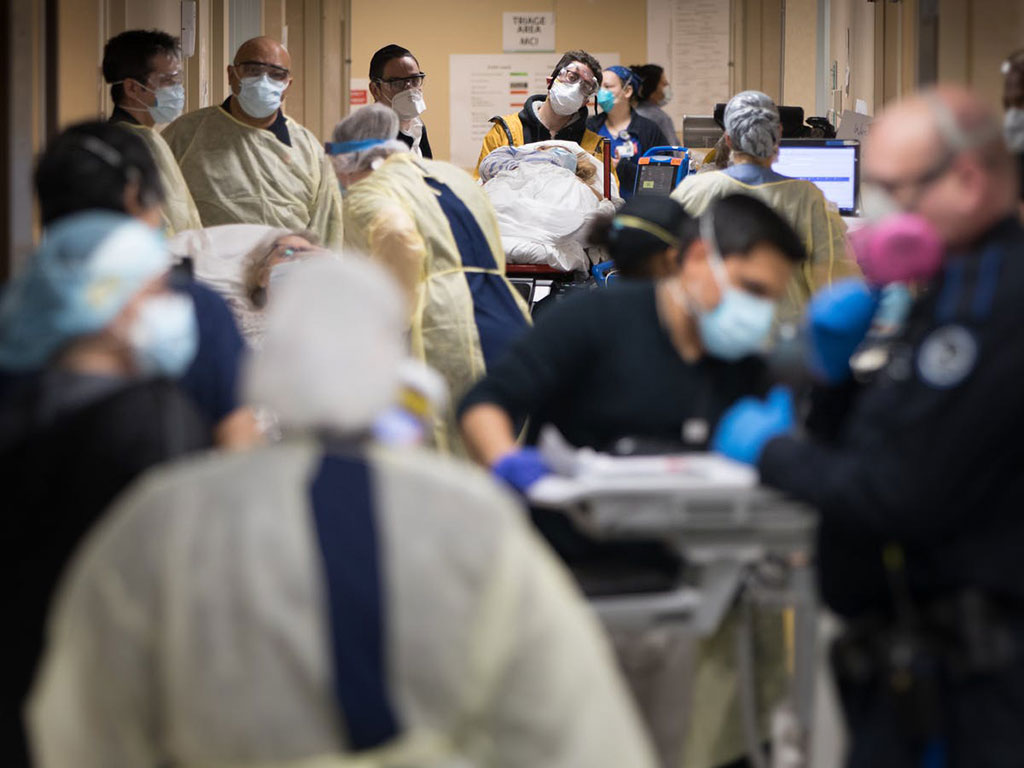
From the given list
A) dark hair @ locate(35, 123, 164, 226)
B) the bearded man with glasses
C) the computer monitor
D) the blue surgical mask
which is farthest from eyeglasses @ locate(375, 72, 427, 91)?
dark hair @ locate(35, 123, 164, 226)

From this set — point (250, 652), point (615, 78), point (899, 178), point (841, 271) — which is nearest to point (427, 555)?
point (250, 652)

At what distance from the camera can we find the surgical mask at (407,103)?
5684 mm

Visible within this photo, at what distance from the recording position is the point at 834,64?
29.5ft

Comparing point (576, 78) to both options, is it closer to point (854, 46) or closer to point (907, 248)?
point (854, 46)

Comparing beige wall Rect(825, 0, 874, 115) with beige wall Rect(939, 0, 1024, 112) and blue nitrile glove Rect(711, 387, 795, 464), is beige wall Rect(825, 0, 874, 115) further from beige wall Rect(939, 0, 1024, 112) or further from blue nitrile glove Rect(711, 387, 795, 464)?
blue nitrile glove Rect(711, 387, 795, 464)

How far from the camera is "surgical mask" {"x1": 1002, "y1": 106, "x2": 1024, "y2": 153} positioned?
3387 millimetres

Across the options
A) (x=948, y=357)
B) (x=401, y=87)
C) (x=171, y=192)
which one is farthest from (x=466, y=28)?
(x=948, y=357)

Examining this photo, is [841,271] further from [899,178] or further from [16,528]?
[16,528]

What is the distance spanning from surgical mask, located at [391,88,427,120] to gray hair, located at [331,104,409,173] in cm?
163

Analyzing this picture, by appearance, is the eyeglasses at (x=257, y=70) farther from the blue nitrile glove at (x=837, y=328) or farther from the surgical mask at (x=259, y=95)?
the blue nitrile glove at (x=837, y=328)

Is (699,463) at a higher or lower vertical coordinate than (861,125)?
lower

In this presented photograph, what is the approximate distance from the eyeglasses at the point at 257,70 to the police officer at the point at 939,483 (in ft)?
10.6

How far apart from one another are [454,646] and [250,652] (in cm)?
20

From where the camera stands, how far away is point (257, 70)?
4.91m
